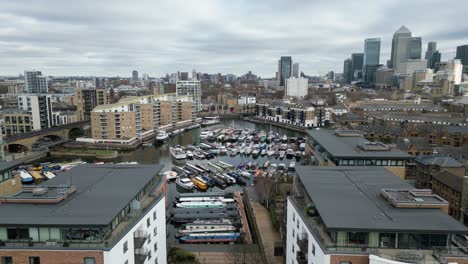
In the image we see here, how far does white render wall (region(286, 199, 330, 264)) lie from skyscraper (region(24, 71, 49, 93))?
216 feet

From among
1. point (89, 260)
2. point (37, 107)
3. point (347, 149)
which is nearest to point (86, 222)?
point (89, 260)

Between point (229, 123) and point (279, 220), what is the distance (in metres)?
30.9

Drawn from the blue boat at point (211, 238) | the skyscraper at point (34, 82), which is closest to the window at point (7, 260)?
the blue boat at point (211, 238)

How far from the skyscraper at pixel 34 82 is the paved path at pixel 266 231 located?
201 feet

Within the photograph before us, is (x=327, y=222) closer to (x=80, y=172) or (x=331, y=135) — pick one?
(x=80, y=172)

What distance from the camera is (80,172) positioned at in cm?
944

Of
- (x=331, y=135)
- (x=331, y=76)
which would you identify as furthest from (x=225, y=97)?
(x=331, y=76)

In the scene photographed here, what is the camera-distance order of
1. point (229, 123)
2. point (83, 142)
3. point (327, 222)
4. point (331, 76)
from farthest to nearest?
1. point (331, 76)
2. point (229, 123)
3. point (83, 142)
4. point (327, 222)

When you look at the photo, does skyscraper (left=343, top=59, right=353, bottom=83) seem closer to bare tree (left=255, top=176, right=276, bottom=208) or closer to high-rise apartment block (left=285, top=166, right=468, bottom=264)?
bare tree (left=255, top=176, right=276, bottom=208)

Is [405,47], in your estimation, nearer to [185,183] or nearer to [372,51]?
[372,51]

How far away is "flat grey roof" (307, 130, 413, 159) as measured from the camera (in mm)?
12203

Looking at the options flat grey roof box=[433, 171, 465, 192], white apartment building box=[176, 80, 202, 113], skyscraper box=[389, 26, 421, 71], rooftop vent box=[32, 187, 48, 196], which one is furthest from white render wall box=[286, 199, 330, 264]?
skyscraper box=[389, 26, 421, 71]

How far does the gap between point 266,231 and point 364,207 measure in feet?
20.0

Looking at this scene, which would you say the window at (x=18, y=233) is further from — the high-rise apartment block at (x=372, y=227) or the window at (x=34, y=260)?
the high-rise apartment block at (x=372, y=227)
